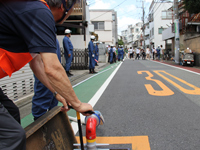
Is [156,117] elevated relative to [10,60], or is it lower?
lower

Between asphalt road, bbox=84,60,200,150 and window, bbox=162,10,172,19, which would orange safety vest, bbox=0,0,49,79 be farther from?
window, bbox=162,10,172,19

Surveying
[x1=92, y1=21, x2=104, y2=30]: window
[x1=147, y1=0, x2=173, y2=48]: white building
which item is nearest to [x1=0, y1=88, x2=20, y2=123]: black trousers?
[x1=92, y1=21, x2=104, y2=30]: window

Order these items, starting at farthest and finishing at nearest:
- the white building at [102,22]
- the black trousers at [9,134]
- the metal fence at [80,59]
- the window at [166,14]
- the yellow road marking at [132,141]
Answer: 1. the window at [166,14]
2. the white building at [102,22]
3. the metal fence at [80,59]
4. the yellow road marking at [132,141]
5. the black trousers at [9,134]

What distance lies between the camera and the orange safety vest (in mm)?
1205

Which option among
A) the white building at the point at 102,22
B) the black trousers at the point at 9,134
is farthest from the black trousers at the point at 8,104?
the white building at the point at 102,22

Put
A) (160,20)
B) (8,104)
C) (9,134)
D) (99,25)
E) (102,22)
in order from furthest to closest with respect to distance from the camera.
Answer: (160,20) → (99,25) → (102,22) → (8,104) → (9,134)

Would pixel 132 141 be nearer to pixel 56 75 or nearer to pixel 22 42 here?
pixel 56 75

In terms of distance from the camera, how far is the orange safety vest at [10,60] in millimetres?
1205

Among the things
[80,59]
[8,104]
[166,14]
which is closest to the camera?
[8,104]

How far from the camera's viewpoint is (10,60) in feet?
4.17

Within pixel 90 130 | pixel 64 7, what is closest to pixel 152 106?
pixel 90 130

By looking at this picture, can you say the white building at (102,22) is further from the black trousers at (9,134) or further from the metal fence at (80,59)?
the black trousers at (9,134)

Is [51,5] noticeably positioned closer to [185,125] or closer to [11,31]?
[11,31]

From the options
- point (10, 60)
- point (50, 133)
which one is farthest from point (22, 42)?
point (50, 133)
